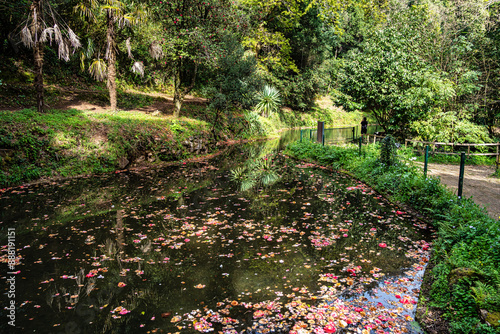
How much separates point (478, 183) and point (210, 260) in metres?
9.98

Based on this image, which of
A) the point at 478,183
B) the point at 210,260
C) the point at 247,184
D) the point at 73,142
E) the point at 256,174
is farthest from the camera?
the point at 256,174

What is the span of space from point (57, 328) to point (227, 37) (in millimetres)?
19280

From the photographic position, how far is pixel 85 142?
14.1 meters

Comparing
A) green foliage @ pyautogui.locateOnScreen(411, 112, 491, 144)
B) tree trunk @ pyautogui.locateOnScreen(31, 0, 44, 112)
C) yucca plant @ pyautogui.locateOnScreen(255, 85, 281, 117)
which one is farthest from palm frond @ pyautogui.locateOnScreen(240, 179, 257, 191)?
yucca plant @ pyautogui.locateOnScreen(255, 85, 281, 117)

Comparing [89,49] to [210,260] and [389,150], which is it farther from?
[210,260]

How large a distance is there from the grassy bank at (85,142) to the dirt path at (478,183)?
12.7m

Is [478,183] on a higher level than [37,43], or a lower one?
lower

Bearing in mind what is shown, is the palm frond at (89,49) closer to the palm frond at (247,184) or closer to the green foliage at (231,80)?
the green foliage at (231,80)

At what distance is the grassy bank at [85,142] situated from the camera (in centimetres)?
1209

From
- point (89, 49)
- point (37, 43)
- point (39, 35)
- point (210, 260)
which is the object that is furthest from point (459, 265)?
point (89, 49)

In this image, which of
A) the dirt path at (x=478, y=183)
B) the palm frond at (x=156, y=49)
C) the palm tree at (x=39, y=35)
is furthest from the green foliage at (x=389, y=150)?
the palm frond at (x=156, y=49)

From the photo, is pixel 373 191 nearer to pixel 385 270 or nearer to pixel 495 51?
pixel 385 270

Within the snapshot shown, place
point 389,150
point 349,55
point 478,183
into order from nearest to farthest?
point 478,183 < point 389,150 < point 349,55

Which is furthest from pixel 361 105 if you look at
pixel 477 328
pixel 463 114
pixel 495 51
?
pixel 477 328
